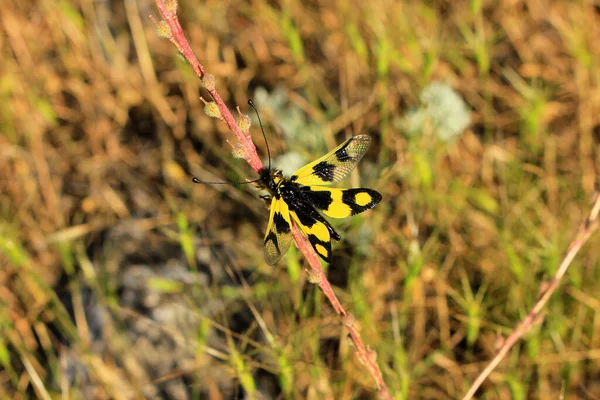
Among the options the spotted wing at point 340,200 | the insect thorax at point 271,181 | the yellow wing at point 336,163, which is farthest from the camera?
the yellow wing at point 336,163

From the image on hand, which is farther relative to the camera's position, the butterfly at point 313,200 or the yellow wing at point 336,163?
the yellow wing at point 336,163

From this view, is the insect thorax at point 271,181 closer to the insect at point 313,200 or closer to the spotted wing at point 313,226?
the insect at point 313,200

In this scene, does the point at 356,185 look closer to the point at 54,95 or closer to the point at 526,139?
the point at 526,139

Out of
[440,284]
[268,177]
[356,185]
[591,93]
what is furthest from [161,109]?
[591,93]

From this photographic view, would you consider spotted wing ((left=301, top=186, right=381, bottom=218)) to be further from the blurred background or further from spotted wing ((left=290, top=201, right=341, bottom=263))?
the blurred background

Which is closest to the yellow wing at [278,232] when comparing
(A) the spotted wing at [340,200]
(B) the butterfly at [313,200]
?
(B) the butterfly at [313,200]

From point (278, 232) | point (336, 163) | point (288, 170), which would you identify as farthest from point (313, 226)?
point (288, 170)

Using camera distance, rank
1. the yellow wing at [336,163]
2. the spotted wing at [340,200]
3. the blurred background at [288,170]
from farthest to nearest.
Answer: the blurred background at [288,170] → the yellow wing at [336,163] → the spotted wing at [340,200]

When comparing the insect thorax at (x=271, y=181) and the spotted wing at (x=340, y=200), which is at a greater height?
the insect thorax at (x=271, y=181)

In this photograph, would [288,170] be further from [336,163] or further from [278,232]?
[278,232]
